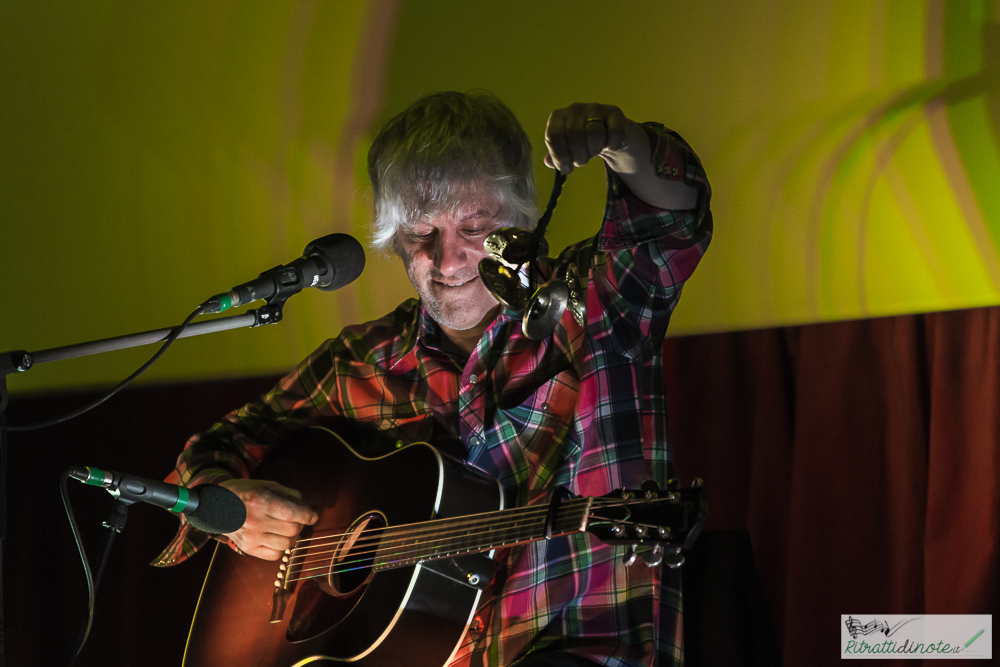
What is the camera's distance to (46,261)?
290 centimetres

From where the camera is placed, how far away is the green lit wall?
5.93 ft

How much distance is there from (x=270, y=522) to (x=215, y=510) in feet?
1.40

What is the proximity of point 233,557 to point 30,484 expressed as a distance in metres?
1.45

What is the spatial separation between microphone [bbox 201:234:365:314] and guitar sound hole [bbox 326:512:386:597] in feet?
1.48

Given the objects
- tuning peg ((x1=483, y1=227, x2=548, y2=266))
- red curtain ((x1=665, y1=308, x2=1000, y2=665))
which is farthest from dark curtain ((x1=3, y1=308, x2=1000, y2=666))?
tuning peg ((x1=483, y1=227, x2=548, y2=266))

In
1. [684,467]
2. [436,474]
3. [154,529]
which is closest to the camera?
[436,474]

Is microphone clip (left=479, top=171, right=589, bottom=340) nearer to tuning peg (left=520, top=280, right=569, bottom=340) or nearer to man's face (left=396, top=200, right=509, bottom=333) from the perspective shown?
tuning peg (left=520, top=280, right=569, bottom=340)

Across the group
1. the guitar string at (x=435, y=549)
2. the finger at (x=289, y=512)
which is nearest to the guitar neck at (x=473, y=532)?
the guitar string at (x=435, y=549)

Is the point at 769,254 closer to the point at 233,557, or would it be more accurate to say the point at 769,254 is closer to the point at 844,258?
the point at 844,258

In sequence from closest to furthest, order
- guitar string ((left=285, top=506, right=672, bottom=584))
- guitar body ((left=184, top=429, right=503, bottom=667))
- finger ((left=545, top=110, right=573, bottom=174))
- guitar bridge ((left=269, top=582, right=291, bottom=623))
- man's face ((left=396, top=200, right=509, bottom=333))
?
1. finger ((left=545, top=110, right=573, bottom=174))
2. guitar string ((left=285, top=506, right=672, bottom=584))
3. guitar body ((left=184, top=429, right=503, bottom=667))
4. guitar bridge ((left=269, top=582, right=291, bottom=623))
5. man's face ((left=396, top=200, right=509, bottom=333))

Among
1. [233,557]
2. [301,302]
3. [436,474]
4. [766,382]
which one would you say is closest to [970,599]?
[766,382]

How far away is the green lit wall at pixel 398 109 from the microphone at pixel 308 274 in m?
1.02

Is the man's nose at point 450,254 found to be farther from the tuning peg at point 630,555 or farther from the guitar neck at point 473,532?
the tuning peg at point 630,555

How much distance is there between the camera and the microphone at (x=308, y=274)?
3.98ft
